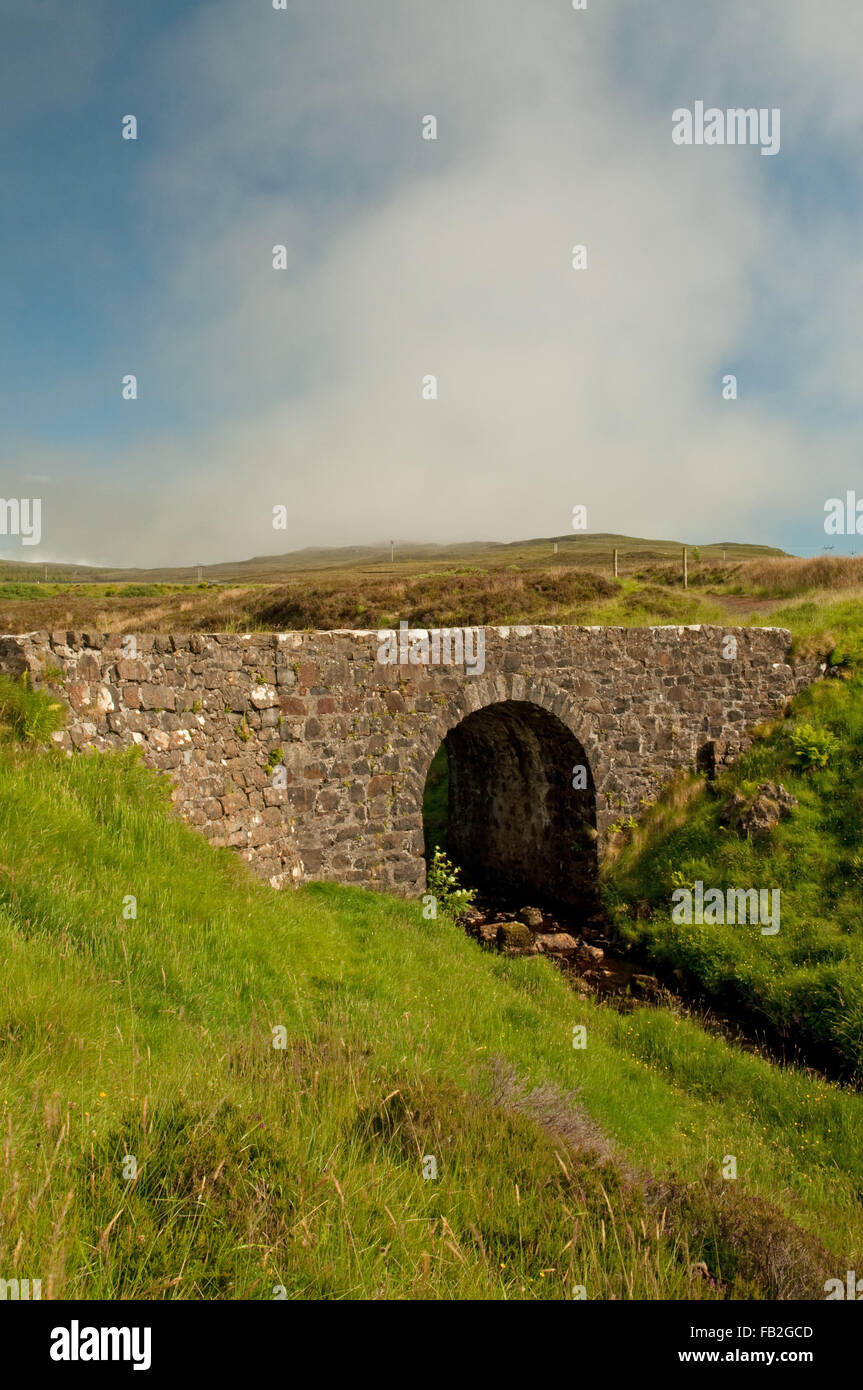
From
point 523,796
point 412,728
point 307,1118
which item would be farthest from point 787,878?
point 307,1118

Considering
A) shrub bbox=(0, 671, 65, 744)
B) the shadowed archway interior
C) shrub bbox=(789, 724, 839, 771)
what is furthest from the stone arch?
shrub bbox=(0, 671, 65, 744)

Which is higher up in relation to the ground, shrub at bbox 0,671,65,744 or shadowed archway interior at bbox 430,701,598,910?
shrub at bbox 0,671,65,744

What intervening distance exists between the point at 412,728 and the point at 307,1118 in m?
8.03

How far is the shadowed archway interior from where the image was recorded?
14633mm

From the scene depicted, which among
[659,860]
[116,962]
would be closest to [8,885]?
[116,962]

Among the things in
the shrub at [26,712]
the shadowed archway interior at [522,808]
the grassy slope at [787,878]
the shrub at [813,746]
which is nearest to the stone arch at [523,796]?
the shadowed archway interior at [522,808]

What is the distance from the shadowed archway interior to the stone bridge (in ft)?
0.12

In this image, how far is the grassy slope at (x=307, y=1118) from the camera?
297 centimetres

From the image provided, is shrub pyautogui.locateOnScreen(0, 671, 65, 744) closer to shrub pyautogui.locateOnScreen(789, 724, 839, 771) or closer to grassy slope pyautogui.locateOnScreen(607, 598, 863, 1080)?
grassy slope pyautogui.locateOnScreen(607, 598, 863, 1080)

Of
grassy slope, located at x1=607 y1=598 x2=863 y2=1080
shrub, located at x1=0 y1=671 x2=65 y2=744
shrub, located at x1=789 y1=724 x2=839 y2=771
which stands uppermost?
shrub, located at x1=0 y1=671 x2=65 y2=744

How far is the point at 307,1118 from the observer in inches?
154

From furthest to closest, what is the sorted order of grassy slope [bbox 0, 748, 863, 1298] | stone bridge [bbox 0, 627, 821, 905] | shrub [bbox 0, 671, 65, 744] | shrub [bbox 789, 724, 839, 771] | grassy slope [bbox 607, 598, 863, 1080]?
shrub [bbox 789, 724, 839, 771] < grassy slope [bbox 607, 598, 863, 1080] < stone bridge [bbox 0, 627, 821, 905] < shrub [bbox 0, 671, 65, 744] < grassy slope [bbox 0, 748, 863, 1298]

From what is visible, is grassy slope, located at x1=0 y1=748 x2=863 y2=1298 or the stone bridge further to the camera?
the stone bridge

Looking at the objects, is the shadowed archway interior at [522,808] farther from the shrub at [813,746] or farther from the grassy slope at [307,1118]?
the grassy slope at [307,1118]
